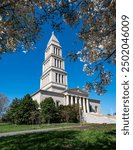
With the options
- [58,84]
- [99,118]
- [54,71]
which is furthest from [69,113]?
[54,71]

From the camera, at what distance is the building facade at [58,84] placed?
232 ft

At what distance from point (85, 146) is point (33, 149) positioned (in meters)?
1.54

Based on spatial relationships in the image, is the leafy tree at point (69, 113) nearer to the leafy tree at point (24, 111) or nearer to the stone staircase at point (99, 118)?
the stone staircase at point (99, 118)

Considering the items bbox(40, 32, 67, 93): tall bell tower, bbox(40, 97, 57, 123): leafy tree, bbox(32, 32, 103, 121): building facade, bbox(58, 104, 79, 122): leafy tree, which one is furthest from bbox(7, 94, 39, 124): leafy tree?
bbox(40, 32, 67, 93): tall bell tower

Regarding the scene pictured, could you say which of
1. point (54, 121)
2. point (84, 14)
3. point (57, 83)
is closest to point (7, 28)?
point (84, 14)

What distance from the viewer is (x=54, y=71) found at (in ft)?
254

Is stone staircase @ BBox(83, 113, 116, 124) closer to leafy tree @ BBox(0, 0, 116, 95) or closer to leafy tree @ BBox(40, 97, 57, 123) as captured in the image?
leafy tree @ BBox(40, 97, 57, 123)

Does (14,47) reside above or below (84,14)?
below

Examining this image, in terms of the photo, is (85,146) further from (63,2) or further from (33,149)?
(63,2)

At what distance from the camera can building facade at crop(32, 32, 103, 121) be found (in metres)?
70.6

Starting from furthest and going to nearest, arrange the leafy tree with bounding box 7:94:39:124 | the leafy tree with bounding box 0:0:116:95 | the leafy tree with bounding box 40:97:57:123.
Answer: the leafy tree with bounding box 40:97:57:123 < the leafy tree with bounding box 7:94:39:124 < the leafy tree with bounding box 0:0:116:95

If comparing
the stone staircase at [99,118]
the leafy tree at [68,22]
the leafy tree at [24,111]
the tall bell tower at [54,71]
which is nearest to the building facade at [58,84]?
the tall bell tower at [54,71]

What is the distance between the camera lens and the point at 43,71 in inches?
3418

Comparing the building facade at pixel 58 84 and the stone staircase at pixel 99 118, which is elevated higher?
the building facade at pixel 58 84
